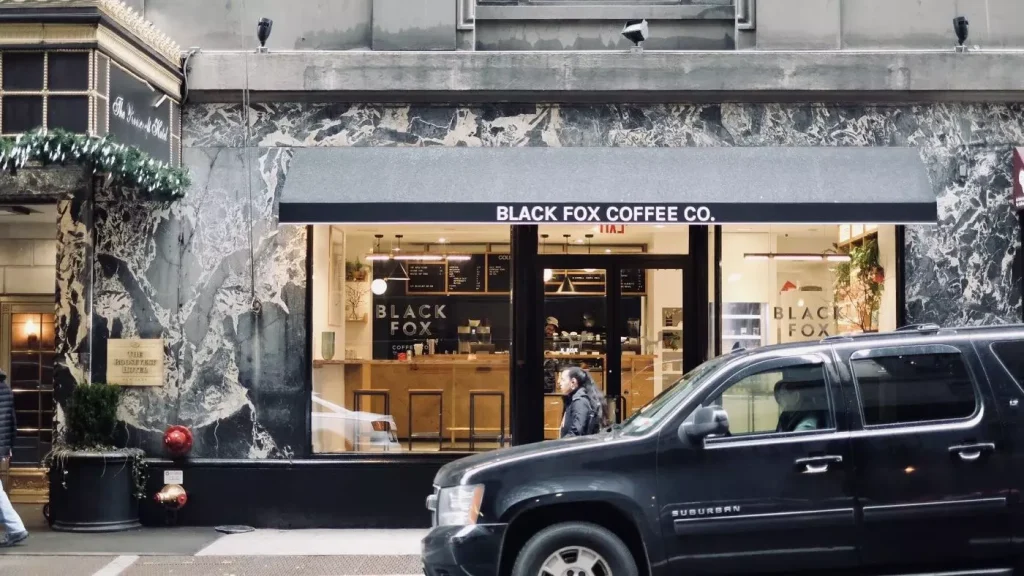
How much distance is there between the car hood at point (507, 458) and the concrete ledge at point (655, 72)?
512cm

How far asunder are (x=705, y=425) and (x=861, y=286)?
19.2ft

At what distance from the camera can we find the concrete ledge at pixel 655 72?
11.6m

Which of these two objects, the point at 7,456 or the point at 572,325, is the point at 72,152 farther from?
the point at 572,325

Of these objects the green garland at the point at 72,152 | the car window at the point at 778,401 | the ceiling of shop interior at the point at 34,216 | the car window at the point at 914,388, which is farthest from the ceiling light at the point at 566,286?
the ceiling of shop interior at the point at 34,216

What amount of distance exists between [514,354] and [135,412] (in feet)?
13.1

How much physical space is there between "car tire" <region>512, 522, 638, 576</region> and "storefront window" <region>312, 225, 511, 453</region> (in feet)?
16.4

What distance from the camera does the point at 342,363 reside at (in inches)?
469

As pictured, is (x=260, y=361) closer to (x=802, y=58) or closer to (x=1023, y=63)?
(x=802, y=58)

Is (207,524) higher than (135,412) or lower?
lower


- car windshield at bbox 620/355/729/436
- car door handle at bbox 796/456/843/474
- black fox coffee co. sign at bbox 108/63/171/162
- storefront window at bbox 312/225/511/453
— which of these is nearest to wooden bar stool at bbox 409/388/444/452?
storefront window at bbox 312/225/511/453

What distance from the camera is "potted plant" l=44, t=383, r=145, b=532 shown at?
11.0m

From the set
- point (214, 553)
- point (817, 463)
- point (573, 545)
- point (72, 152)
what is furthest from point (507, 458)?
point (72, 152)

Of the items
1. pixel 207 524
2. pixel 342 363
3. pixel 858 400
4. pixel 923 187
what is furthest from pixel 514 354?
pixel 858 400

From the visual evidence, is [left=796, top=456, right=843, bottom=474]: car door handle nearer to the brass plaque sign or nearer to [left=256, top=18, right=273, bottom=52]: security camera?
the brass plaque sign
